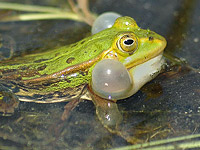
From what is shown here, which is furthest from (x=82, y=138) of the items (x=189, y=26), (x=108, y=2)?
(x=108, y=2)

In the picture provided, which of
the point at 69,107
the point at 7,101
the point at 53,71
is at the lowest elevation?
the point at 69,107

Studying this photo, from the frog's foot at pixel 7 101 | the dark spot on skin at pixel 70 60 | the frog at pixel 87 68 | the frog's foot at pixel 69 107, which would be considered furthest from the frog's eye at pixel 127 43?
the frog's foot at pixel 7 101

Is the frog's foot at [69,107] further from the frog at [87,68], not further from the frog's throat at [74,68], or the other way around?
the frog's throat at [74,68]

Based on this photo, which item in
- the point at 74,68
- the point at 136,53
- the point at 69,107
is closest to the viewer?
the point at 136,53

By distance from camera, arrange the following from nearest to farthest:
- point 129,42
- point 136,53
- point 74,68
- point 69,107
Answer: point 129,42
point 136,53
point 74,68
point 69,107

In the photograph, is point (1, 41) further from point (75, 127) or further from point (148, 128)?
point (148, 128)

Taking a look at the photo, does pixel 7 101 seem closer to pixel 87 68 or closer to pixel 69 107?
pixel 69 107

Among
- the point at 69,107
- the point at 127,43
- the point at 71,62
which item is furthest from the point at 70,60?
the point at 127,43
